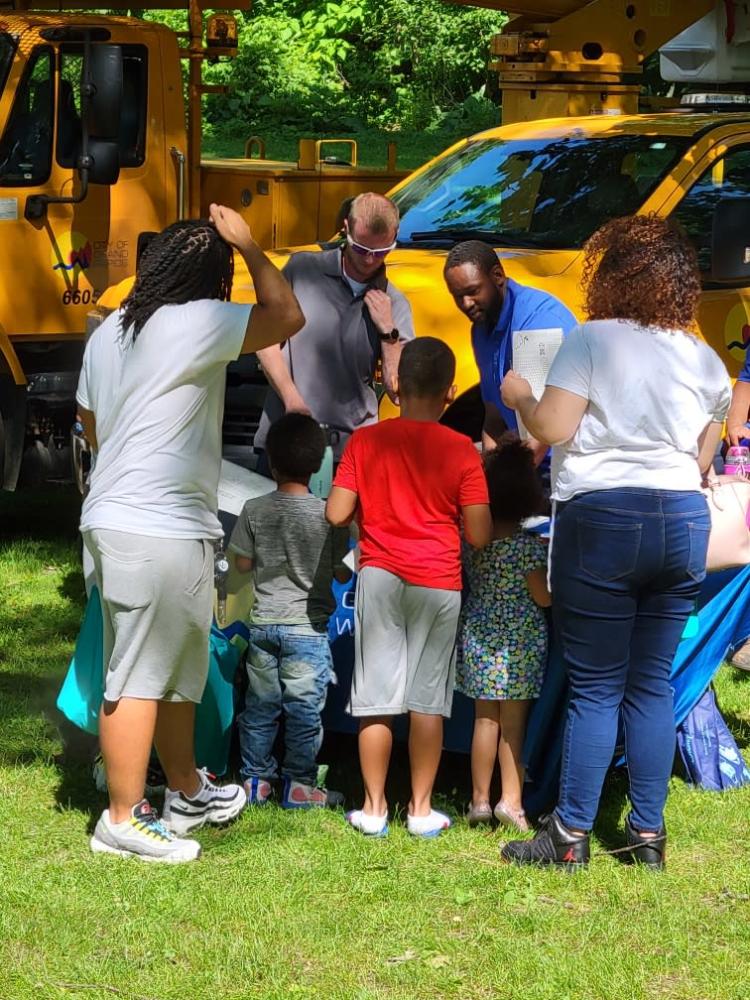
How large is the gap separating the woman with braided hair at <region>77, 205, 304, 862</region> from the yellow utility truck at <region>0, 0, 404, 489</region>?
11.4ft

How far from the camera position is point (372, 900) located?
442 cm

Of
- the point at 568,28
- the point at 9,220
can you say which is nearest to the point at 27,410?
the point at 9,220

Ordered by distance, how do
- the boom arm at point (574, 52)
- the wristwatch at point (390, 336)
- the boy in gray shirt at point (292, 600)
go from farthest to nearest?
1. the boom arm at point (574, 52)
2. the wristwatch at point (390, 336)
3. the boy in gray shirt at point (292, 600)

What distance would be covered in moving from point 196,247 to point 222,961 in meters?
1.94

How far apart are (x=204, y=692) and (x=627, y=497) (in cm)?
153

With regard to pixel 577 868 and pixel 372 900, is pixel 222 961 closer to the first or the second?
pixel 372 900

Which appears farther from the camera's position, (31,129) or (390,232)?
(31,129)

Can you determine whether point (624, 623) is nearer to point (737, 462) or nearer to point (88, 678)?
point (737, 462)

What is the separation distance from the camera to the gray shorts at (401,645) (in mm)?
4766

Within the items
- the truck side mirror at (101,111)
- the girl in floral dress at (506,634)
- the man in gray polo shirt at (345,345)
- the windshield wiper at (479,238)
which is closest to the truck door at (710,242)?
the windshield wiper at (479,238)

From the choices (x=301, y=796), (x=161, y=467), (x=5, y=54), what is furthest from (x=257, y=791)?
(x=5, y=54)

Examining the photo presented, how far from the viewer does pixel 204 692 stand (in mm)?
5027

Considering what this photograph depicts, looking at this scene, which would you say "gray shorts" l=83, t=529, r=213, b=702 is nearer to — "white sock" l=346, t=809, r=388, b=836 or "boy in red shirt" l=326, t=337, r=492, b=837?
"boy in red shirt" l=326, t=337, r=492, b=837

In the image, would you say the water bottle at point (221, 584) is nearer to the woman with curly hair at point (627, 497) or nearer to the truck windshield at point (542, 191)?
the woman with curly hair at point (627, 497)
